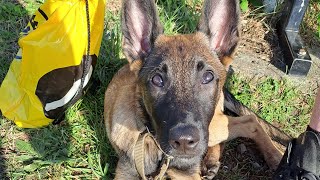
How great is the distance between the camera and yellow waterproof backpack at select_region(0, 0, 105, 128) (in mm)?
4172

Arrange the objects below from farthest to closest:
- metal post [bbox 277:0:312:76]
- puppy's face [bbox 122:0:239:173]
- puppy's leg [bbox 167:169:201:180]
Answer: metal post [bbox 277:0:312:76] → puppy's leg [bbox 167:169:201:180] → puppy's face [bbox 122:0:239:173]

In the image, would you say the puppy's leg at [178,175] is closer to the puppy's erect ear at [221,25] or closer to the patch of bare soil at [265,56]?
the puppy's erect ear at [221,25]

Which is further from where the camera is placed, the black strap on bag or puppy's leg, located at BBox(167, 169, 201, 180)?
the black strap on bag

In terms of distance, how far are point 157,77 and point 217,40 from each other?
0.65 meters

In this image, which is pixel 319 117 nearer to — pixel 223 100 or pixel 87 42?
pixel 223 100

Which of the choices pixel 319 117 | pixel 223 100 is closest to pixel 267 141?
pixel 223 100

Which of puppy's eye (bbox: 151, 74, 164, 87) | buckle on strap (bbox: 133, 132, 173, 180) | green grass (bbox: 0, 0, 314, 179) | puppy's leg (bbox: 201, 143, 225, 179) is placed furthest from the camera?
green grass (bbox: 0, 0, 314, 179)

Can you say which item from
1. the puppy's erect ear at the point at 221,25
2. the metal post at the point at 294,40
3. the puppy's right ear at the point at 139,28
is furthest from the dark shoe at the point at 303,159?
the metal post at the point at 294,40

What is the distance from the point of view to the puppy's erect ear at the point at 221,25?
358 centimetres

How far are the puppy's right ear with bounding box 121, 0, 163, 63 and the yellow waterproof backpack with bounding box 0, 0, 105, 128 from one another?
63cm

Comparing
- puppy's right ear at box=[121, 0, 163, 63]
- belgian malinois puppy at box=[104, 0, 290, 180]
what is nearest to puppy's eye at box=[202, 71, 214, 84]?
belgian malinois puppy at box=[104, 0, 290, 180]

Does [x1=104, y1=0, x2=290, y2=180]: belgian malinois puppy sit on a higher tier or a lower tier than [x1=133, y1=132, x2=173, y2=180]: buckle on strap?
higher

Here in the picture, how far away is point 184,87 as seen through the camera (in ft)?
11.1

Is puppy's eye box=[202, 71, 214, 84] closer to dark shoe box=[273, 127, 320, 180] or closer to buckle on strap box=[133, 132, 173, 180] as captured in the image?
buckle on strap box=[133, 132, 173, 180]
